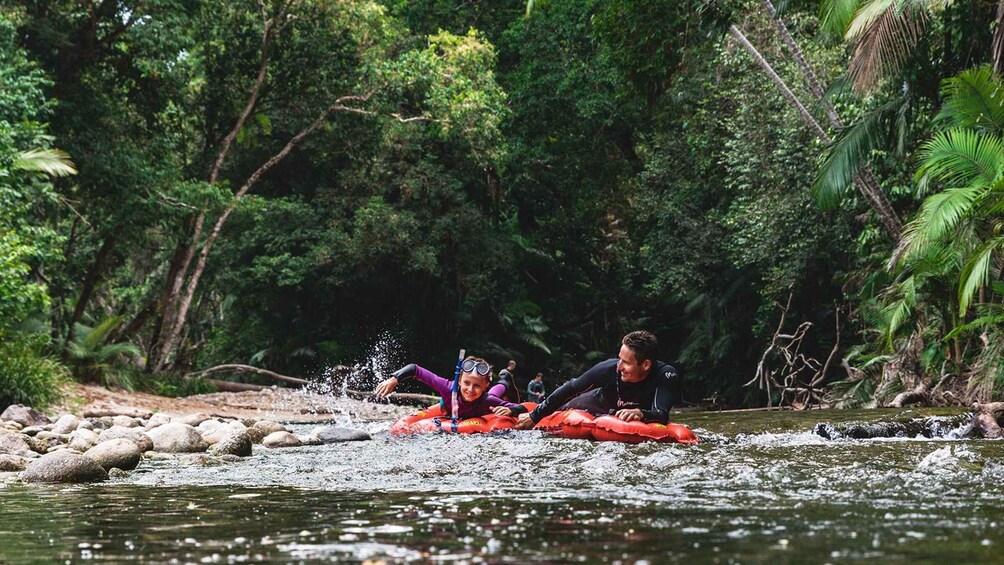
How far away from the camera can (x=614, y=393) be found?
10.2 metres

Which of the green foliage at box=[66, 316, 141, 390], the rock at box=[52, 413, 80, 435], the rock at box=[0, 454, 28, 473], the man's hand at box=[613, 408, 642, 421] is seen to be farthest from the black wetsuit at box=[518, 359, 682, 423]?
the green foliage at box=[66, 316, 141, 390]

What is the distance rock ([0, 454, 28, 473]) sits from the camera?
8406 mm

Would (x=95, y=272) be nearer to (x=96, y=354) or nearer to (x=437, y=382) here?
(x=96, y=354)

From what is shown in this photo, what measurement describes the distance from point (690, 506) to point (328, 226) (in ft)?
75.2

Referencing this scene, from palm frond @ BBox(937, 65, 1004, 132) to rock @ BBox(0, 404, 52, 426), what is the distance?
11651mm

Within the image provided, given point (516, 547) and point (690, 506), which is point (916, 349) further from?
point (516, 547)

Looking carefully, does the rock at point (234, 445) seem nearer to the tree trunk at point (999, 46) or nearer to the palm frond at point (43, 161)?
the palm frond at point (43, 161)

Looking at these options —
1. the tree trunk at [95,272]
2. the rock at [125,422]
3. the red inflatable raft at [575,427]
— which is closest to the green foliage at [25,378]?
the rock at [125,422]

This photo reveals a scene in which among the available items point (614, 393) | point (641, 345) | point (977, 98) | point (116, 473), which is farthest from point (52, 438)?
point (977, 98)

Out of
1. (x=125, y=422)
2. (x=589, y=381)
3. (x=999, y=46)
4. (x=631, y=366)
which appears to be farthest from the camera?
(x=125, y=422)

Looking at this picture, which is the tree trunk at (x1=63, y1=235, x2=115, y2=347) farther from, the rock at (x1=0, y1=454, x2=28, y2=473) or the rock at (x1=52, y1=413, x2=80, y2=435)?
the rock at (x1=0, y1=454, x2=28, y2=473)

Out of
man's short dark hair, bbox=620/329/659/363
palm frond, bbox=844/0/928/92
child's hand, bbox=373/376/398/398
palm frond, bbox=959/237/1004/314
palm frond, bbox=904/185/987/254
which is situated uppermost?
A: palm frond, bbox=844/0/928/92

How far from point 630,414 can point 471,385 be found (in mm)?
2344

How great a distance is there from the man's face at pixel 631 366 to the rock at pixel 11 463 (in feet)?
17.0
